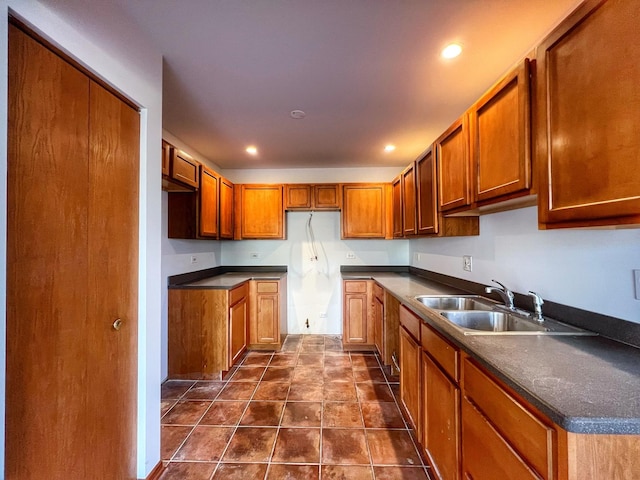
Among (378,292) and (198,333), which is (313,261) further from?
(198,333)

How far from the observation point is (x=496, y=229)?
6.13 feet

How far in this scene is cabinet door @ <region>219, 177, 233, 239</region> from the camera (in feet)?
10.5

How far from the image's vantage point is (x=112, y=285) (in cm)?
125

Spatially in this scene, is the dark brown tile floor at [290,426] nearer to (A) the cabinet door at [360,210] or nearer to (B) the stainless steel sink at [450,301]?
(B) the stainless steel sink at [450,301]

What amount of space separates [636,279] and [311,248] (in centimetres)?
320

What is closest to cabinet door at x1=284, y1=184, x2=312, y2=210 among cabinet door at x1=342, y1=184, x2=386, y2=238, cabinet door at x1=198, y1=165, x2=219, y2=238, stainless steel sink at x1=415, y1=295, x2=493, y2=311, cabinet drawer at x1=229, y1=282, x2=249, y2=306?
cabinet door at x1=342, y1=184, x2=386, y2=238

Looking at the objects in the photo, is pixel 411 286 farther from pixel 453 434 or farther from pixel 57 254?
pixel 57 254

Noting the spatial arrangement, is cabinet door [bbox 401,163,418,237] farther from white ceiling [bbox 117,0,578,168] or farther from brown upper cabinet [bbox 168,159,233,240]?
brown upper cabinet [bbox 168,159,233,240]

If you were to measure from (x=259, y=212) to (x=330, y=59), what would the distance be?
7.65ft

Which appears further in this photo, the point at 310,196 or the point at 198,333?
the point at 310,196

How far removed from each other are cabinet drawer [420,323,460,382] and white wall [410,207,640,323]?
0.63 metres

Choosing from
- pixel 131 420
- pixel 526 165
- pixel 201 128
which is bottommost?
pixel 131 420

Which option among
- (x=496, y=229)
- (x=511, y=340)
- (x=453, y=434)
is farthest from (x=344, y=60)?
(x=453, y=434)

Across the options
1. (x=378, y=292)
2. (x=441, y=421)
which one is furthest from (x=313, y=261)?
(x=441, y=421)
